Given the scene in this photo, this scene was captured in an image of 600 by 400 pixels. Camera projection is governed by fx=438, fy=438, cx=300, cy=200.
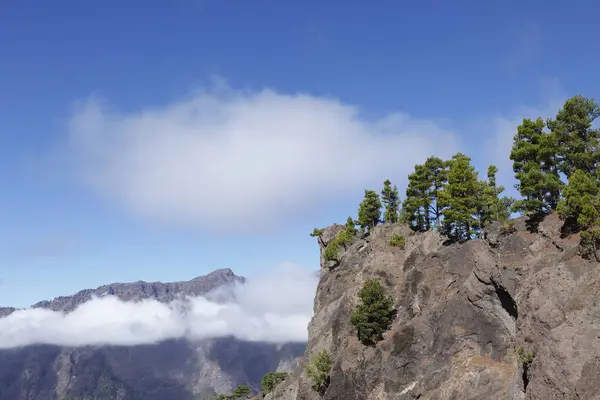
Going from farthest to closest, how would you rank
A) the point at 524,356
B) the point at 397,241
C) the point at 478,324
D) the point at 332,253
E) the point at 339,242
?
the point at 339,242 < the point at 332,253 < the point at 397,241 < the point at 478,324 < the point at 524,356

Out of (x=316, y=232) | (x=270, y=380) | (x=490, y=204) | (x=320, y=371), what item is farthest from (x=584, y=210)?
(x=270, y=380)

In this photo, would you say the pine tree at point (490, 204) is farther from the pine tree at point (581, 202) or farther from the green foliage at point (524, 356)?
the green foliage at point (524, 356)

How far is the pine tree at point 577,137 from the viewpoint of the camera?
184ft

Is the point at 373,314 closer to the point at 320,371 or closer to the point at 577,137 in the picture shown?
the point at 320,371

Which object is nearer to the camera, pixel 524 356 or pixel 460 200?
pixel 524 356

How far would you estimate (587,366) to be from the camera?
1230 inches

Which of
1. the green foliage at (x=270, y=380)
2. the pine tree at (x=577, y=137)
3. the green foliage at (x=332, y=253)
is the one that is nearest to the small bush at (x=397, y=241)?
the green foliage at (x=332, y=253)

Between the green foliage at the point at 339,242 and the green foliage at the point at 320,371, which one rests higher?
the green foliage at the point at 339,242

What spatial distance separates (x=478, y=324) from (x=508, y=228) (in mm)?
14696

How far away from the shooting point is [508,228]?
196ft

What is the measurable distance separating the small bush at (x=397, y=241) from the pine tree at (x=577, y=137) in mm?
28499

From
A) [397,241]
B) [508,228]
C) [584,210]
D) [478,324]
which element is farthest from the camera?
[397,241]

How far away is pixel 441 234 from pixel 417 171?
15639mm

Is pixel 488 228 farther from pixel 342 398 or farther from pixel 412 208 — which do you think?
pixel 342 398
